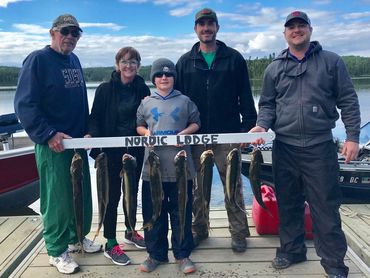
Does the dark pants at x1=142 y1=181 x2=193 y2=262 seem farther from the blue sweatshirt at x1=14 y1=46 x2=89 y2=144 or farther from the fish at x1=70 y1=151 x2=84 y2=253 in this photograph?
the blue sweatshirt at x1=14 y1=46 x2=89 y2=144

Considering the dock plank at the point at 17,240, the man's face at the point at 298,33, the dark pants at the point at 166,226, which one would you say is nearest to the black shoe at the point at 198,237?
the dark pants at the point at 166,226

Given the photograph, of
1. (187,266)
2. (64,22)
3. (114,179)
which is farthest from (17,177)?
(187,266)

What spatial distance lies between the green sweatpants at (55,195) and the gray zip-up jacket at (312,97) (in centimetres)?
176

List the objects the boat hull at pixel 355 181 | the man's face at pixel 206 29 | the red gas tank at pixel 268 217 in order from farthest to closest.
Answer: the boat hull at pixel 355 181 < the red gas tank at pixel 268 217 < the man's face at pixel 206 29

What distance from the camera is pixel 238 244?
401 cm

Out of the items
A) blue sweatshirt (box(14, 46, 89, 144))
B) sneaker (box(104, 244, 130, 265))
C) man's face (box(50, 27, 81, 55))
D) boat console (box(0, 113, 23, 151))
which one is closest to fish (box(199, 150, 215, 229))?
sneaker (box(104, 244, 130, 265))

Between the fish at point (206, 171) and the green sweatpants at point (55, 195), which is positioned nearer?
the fish at point (206, 171)

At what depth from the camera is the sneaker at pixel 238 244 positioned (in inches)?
157

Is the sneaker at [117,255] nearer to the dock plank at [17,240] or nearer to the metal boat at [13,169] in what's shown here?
the dock plank at [17,240]

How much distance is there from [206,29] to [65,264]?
248cm

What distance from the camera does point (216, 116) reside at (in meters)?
3.79

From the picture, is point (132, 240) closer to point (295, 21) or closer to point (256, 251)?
point (256, 251)

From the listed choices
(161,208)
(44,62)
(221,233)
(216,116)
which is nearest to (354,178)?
(221,233)

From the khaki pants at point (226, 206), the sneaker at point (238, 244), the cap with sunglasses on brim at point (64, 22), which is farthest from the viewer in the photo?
the sneaker at point (238, 244)
